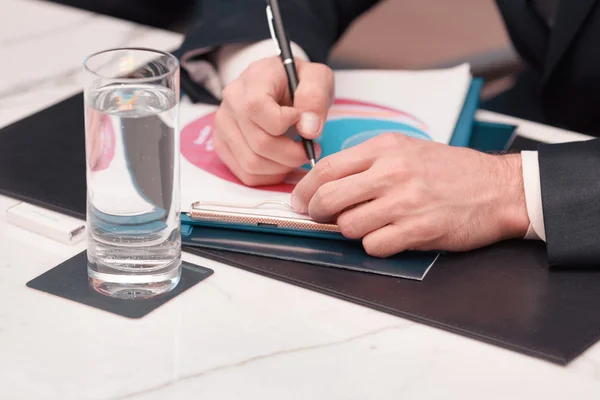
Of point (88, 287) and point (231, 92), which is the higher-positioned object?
A: point (231, 92)

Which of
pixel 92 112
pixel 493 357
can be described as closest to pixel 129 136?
pixel 92 112

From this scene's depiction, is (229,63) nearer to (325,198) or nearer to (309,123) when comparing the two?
(309,123)

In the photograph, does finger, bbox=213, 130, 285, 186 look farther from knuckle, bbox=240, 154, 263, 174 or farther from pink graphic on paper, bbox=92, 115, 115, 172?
pink graphic on paper, bbox=92, 115, 115, 172

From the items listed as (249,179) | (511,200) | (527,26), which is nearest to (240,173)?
(249,179)

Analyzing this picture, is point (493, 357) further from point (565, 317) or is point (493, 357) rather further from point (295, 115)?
point (295, 115)

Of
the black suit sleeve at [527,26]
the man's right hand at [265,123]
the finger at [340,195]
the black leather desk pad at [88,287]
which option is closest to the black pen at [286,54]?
the man's right hand at [265,123]

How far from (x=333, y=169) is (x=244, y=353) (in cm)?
26

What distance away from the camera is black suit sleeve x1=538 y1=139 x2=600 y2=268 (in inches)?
36.1

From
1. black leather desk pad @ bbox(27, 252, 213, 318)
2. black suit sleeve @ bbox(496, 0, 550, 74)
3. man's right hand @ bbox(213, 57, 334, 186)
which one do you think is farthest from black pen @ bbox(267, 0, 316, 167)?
black suit sleeve @ bbox(496, 0, 550, 74)

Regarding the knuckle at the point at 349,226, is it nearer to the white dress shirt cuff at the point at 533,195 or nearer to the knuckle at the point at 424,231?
the knuckle at the point at 424,231

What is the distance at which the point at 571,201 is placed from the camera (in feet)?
3.10

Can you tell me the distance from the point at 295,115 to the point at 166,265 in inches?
10.7

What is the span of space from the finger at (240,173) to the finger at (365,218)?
14 cm

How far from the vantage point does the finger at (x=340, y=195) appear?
0.92 meters
